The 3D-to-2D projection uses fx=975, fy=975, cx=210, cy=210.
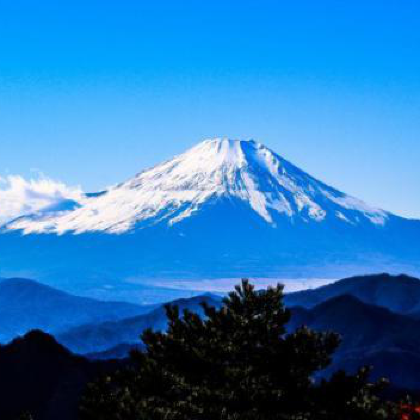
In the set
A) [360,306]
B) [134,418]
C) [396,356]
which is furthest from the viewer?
[360,306]

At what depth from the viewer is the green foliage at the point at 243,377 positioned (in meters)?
20.4

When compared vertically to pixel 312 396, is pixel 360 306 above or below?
above

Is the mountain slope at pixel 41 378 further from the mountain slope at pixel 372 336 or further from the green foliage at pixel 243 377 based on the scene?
the green foliage at pixel 243 377

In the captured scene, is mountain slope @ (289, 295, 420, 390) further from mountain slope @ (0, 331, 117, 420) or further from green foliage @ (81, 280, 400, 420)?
green foliage @ (81, 280, 400, 420)

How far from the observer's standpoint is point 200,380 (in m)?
21.5

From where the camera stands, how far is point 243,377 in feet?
67.3

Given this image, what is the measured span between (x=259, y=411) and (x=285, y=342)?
1652mm

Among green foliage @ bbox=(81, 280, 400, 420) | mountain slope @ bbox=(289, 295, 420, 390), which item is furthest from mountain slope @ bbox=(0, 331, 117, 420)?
green foliage @ bbox=(81, 280, 400, 420)

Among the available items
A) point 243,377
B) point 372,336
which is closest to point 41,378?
point 243,377

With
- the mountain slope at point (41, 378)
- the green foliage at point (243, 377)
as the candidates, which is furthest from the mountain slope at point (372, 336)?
the green foliage at point (243, 377)

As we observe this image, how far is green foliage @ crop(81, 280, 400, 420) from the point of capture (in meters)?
20.4

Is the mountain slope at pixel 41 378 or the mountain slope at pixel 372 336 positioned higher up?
the mountain slope at pixel 372 336

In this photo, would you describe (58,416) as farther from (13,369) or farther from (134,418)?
(134,418)

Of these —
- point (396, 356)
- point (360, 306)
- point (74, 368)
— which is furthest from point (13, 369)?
point (360, 306)
